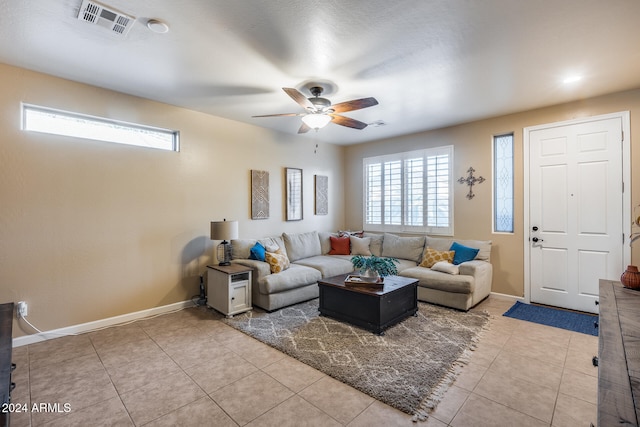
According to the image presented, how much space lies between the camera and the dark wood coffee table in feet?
10.4

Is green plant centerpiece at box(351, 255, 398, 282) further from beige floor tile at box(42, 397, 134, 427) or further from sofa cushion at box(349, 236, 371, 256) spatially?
beige floor tile at box(42, 397, 134, 427)

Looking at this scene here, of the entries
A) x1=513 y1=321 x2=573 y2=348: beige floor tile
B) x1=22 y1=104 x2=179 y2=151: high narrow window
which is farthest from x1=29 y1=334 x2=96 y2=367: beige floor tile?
x1=513 y1=321 x2=573 y2=348: beige floor tile

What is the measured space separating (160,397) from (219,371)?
0.46 m

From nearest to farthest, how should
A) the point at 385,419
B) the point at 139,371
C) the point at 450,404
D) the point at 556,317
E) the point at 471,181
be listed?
the point at 385,419 → the point at 450,404 → the point at 139,371 → the point at 556,317 → the point at 471,181

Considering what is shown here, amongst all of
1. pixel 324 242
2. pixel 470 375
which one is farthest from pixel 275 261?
pixel 470 375

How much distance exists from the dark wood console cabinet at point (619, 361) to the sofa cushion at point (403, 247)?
118 inches

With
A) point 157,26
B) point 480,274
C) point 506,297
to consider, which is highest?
point 157,26

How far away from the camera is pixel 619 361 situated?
1.17 m

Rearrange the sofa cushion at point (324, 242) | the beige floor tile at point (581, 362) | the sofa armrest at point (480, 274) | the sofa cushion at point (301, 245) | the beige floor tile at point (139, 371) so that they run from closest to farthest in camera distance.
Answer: the beige floor tile at point (139, 371) < the beige floor tile at point (581, 362) < the sofa armrest at point (480, 274) < the sofa cushion at point (301, 245) < the sofa cushion at point (324, 242)

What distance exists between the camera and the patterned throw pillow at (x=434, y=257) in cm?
447

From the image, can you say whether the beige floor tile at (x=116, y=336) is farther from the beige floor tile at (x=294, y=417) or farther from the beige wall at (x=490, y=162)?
the beige wall at (x=490, y=162)

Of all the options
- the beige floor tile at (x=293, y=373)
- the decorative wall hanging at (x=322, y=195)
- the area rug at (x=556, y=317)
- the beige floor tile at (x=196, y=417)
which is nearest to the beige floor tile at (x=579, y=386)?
the area rug at (x=556, y=317)

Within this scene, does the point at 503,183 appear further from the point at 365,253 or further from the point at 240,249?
the point at 240,249

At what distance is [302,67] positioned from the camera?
114 inches
